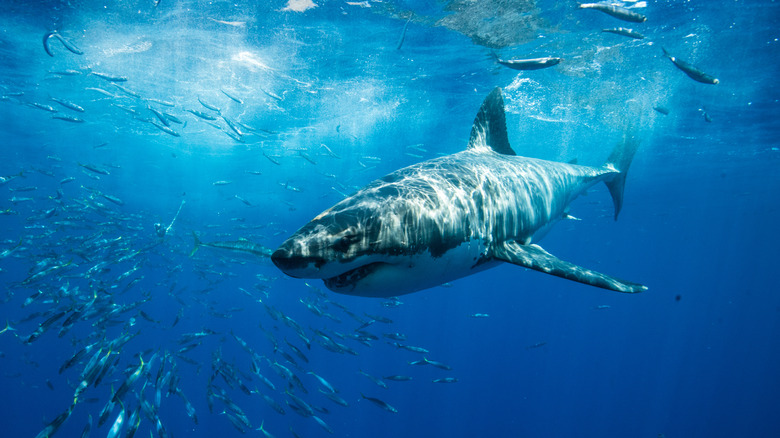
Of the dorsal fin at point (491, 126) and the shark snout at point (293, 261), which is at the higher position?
the dorsal fin at point (491, 126)

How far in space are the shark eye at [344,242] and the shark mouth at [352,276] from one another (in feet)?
0.79

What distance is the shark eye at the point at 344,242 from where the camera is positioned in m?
2.17

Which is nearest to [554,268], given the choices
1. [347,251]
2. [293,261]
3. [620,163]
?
[347,251]

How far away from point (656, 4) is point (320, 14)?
990cm

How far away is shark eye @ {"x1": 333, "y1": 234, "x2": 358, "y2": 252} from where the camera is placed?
2172mm

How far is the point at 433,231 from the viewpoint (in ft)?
9.02

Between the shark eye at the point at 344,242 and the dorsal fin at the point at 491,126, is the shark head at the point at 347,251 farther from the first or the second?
the dorsal fin at the point at 491,126

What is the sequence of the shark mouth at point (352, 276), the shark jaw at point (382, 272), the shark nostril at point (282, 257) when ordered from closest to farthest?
1. the shark nostril at point (282, 257)
2. the shark jaw at point (382, 272)
3. the shark mouth at point (352, 276)

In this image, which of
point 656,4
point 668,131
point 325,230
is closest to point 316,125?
point 656,4

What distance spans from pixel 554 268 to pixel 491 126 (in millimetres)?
2913

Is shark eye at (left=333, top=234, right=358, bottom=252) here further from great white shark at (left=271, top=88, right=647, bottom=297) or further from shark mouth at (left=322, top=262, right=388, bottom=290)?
shark mouth at (left=322, top=262, right=388, bottom=290)

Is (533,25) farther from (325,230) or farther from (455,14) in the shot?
(325,230)

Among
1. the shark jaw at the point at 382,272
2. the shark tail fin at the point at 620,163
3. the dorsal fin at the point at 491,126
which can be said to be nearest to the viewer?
the shark jaw at the point at 382,272

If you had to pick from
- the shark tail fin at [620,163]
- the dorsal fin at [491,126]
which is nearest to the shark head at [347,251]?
the dorsal fin at [491,126]
